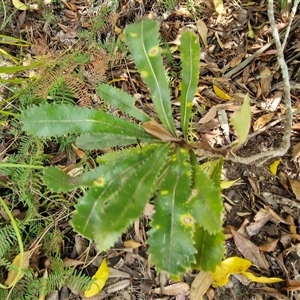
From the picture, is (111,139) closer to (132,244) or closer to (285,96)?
(285,96)

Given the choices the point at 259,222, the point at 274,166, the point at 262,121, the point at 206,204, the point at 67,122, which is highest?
the point at 67,122

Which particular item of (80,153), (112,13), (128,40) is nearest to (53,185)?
(128,40)

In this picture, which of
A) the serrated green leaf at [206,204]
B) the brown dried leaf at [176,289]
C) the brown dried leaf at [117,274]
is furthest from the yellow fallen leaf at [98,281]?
the serrated green leaf at [206,204]

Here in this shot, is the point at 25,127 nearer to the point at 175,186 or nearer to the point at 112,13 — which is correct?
the point at 175,186

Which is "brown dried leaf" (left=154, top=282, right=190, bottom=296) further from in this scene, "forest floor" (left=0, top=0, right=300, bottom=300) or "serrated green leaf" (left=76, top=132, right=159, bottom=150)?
"serrated green leaf" (left=76, top=132, right=159, bottom=150)

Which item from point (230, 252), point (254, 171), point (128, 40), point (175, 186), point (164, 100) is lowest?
Answer: point (230, 252)

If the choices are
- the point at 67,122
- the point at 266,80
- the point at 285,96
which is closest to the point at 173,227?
the point at 67,122

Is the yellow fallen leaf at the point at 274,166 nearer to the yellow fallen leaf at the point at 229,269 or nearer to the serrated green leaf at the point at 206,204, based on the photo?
the yellow fallen leaf at the point at 229,269
